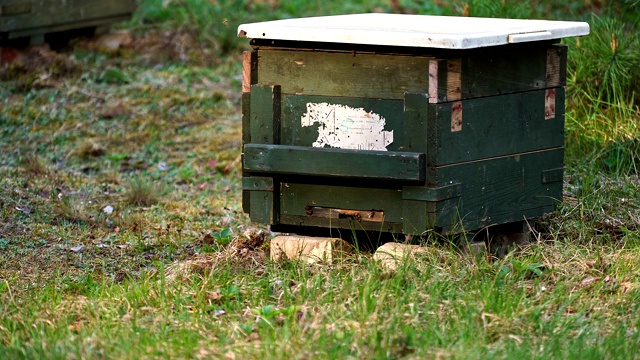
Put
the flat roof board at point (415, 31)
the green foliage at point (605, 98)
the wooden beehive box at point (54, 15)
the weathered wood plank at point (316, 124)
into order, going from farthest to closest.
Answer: the wooden beehive box at point (54, 15) → the green foliage at point (605, 98) → the weathered wood plank at point (316, 124) → the flat roof board at point (415, 31)

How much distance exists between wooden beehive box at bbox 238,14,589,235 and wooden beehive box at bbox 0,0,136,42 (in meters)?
4.84

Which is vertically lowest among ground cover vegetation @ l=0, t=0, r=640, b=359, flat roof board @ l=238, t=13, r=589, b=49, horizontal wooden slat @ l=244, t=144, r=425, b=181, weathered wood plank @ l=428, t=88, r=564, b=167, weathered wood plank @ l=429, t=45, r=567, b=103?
ground cover vegetation @ l=0, t=0, r=640, b=359

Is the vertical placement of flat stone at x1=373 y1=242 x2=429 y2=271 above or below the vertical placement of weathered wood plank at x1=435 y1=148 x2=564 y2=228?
below

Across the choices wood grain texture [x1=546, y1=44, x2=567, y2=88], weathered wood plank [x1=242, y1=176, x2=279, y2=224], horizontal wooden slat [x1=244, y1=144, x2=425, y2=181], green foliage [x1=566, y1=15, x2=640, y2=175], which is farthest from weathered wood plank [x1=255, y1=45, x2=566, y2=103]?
green foliage [x1=566, y1=15, x2=640, y2=175]

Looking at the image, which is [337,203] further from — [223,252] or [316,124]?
[223,252]

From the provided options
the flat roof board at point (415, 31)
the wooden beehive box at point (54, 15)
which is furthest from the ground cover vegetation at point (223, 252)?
the flat roof board at point (415, 31)

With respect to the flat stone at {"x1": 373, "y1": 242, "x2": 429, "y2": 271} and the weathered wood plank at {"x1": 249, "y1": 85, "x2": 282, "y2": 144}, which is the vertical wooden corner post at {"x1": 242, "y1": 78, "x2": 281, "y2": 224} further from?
the flat stone at {"x1": 373, "y1": 242, "x2": 429, "y2": 271}

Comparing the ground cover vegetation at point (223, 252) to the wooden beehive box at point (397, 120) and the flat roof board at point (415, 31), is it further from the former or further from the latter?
the flat roof board at point (415, 31)

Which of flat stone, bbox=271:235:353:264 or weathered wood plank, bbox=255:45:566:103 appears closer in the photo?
weathered wood plank, bbox=255:45:566:103

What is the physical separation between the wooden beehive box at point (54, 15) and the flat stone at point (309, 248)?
4.98 meters

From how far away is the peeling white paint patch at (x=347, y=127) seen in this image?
14.3 feet

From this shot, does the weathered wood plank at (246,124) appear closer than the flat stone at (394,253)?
No

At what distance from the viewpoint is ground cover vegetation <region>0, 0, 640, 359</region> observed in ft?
11.6

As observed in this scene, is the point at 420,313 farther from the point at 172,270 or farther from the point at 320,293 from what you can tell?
the point at 172,270
